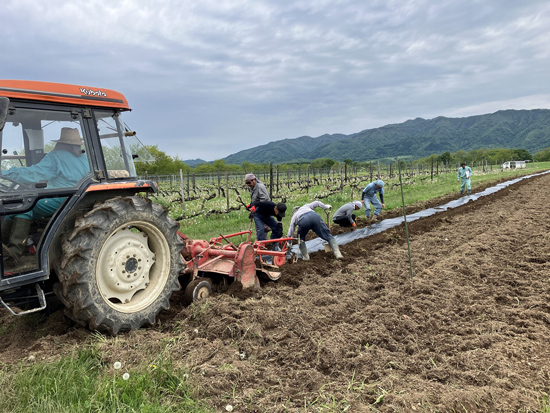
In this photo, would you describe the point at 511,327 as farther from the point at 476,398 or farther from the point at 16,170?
the point at 16,170

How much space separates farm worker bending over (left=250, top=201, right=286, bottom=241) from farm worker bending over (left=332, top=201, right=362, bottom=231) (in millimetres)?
3018

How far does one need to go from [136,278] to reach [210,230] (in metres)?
7.15

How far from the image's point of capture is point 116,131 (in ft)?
14.3

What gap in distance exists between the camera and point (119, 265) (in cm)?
382

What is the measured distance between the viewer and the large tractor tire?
3.42m

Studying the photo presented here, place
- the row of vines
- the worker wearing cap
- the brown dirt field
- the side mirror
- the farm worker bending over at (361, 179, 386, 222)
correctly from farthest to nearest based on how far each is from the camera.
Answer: the row of vines → the farm worker bending over at (361, 179, 386, 222) → the worker wearing cap → the side mirror → the brown dirt field

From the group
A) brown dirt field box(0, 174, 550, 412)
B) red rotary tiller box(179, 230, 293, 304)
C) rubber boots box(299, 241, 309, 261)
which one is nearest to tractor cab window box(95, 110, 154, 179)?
red rotary tiller box(179, 230, 293, 304)

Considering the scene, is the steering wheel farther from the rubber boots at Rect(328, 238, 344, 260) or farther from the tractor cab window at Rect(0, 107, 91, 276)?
the rubber boots at Rect(328, 238, 344, 260)

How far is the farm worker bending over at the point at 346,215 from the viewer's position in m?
10.5

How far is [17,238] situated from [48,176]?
0.63m

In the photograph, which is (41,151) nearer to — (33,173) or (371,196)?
(33,173)

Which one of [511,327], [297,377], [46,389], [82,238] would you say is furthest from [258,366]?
[511,327]

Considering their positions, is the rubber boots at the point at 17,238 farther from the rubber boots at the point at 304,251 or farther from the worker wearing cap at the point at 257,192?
the worker wearing cap at the point at 257,192

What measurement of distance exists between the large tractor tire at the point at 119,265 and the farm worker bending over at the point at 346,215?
22.9 ft
